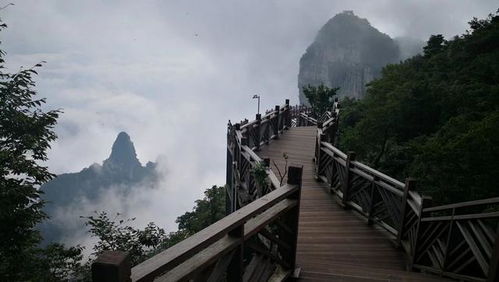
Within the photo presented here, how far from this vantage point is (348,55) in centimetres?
7906

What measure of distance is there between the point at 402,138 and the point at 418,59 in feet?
44.0

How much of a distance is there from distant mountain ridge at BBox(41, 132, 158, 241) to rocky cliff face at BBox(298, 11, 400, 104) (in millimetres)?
50027


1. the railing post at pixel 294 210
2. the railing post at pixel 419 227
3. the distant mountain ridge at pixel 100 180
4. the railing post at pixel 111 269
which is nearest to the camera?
the railing post at pixel 111 269

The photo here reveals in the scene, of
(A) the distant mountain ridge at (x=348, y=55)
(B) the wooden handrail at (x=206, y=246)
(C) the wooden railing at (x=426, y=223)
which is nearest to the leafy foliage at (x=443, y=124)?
(C) the wooden railing at (x=426, y=223)

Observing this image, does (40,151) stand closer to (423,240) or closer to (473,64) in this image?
(423,240)

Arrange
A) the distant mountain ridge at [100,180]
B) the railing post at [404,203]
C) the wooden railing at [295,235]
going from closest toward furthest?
the wooden railing at [295,235], the railing post at [404,203], the distant mountain ridge at [100,180]

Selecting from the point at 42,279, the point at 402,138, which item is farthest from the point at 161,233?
the point at 402,138

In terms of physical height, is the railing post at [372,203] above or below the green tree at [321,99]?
below

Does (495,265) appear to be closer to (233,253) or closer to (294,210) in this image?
(294,210)

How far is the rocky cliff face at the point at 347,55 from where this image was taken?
74.2 meters

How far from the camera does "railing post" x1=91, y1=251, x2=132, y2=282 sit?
4.59 feet

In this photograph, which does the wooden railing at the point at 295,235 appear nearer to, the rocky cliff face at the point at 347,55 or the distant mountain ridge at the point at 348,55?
the distant mountain ridge at the point at 348,55

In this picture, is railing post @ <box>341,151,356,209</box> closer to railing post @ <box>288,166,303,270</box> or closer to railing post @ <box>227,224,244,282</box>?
railing post @ <box>288,166,303,270</box>

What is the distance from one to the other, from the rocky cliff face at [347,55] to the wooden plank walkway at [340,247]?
6721 cm
